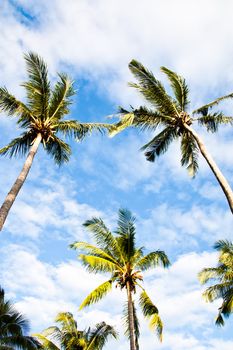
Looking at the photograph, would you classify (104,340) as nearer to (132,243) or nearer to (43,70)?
(132,243)

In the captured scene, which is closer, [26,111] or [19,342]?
[26,111]

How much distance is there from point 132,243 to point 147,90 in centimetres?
780

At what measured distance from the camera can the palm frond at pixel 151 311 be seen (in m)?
18.6

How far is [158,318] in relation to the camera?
740 inches

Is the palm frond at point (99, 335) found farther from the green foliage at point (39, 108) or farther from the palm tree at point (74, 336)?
the green foliage at point (39, 108)

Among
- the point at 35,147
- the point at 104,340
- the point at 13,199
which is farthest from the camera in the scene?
the point at 104,340

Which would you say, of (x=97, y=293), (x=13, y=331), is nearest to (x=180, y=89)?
(x=97, y=293)

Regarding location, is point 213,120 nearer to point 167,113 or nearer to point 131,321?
point 167,113

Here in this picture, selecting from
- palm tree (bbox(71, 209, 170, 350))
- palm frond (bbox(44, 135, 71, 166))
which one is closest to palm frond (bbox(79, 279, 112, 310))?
palm tree (bbox(71, 209, 170, 350))

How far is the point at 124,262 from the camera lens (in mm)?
20578

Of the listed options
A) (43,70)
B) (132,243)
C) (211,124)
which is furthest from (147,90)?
(132,243)

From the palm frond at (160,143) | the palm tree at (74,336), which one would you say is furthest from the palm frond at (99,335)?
the palm frond at (160,143)

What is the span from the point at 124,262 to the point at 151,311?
2754 millimetres

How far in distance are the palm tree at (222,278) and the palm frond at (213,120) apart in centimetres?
786
